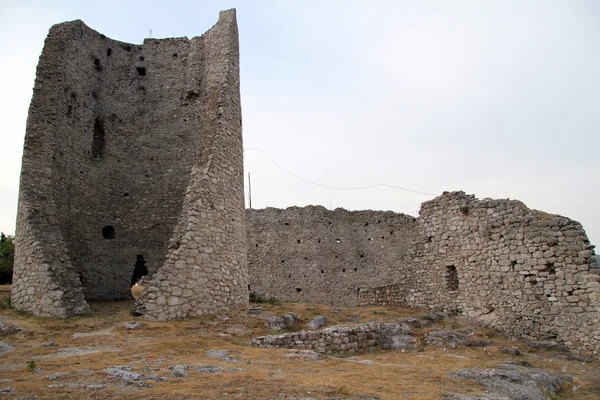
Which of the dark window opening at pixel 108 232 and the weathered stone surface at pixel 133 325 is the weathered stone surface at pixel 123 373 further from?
the dark window opening at pixel 108 232

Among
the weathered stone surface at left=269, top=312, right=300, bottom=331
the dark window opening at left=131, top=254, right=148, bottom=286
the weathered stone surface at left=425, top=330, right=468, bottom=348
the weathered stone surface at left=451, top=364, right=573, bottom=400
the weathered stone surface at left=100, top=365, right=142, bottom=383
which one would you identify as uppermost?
the dark window opening at left=131, top=254, right=148, bottom=286

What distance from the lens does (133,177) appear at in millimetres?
18000

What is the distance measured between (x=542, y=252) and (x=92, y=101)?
15781 mm

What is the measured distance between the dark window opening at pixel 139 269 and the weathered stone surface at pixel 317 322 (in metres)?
6.88

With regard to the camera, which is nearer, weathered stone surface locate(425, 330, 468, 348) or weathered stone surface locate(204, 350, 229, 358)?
weathered stone surface locate(204, 350, 229, 358)

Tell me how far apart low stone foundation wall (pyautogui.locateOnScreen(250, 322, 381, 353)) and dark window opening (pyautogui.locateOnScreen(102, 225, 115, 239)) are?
344 inches

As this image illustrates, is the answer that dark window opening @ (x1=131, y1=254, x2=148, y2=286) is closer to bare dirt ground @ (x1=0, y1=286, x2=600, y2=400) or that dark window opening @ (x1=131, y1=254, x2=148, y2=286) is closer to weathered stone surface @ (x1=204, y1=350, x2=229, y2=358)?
bare dirt ground @ (x1=0, y1=286, x2=600, y2=400)

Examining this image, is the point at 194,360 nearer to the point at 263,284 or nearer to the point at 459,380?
the point at 459,380

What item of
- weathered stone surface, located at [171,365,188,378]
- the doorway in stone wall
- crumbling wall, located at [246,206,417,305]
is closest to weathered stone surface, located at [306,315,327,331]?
weathered stone surface, located at [171,365,188,378]

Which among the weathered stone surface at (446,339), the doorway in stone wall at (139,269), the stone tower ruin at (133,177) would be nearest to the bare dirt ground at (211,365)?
the weathered stone surface at (446,339)

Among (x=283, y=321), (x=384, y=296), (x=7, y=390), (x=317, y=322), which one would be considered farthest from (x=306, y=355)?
(x=384, y=296)

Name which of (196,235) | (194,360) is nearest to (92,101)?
(196,235)

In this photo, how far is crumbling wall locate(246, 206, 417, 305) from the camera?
30.0m

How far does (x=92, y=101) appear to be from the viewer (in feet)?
58.3
